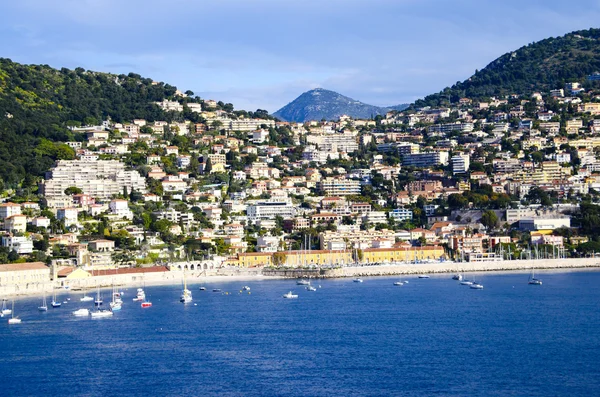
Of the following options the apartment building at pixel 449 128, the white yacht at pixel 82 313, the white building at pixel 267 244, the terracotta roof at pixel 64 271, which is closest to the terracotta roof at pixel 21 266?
the terracotta roof at pixel 64 271

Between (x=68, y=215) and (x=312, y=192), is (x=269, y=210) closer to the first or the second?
(x=312, y=192)

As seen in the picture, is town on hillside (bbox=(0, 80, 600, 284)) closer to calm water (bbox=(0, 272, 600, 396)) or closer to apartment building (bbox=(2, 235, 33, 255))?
apartment building (bbox=(2, 235, 33, 255))

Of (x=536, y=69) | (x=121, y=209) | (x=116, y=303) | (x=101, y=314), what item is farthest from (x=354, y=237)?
(x=536, y=69)

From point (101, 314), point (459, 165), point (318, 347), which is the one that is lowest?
point (318, 347)

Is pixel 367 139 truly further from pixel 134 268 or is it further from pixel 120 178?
pixel 134 268

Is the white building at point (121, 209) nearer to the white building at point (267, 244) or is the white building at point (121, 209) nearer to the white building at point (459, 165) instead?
the white building at point (267, 244)

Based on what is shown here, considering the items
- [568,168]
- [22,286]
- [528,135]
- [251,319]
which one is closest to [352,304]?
[251,319]
